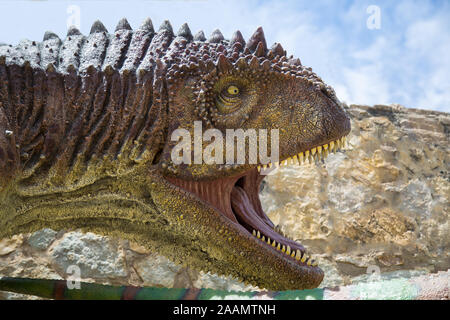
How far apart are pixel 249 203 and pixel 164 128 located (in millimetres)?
556

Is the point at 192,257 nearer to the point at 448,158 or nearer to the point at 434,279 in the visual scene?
the point at 434,279

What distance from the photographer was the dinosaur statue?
72.1 inches

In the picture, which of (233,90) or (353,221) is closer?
(233,90)

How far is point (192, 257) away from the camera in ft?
6.42

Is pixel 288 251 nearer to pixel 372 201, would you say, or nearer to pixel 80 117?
pixel 80 117

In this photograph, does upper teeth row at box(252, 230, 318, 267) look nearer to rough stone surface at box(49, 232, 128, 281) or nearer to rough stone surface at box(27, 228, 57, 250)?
rough stone surface at box(49, 232, 128, 281)

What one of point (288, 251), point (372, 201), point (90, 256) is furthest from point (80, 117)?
point (372, 201)

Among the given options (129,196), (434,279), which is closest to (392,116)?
(129,196)

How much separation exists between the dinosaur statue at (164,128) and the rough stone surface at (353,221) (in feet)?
5.50

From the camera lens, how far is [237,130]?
1.84 metres

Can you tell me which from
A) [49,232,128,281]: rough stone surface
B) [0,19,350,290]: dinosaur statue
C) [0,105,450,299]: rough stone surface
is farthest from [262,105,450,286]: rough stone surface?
[0,19,350,290]: dinosaur statue

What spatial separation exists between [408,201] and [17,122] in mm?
3082

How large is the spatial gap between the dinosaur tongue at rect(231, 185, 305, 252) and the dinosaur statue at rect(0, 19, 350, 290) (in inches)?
2.7
